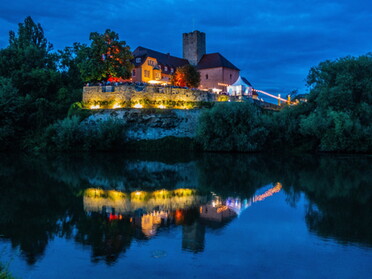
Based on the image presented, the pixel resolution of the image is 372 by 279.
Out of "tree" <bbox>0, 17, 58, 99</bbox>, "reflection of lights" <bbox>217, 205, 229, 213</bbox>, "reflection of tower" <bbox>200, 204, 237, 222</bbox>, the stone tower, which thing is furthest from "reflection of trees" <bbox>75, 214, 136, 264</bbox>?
the stone tower

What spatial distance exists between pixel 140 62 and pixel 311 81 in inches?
962

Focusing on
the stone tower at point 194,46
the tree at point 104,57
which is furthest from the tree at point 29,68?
the stone tower at point 194,46

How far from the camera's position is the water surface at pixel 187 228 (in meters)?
7.29

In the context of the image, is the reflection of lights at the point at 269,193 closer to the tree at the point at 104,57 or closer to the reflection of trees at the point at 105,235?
the reflection of trees at the point at 105,235

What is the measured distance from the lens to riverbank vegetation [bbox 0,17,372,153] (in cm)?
3631

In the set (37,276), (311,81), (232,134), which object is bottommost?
(37,276)

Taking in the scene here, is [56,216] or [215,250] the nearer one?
[215,250]

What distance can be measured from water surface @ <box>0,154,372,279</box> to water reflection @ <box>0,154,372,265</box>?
38 mm

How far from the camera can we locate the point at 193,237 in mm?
9172

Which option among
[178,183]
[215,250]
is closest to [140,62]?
[178,183]

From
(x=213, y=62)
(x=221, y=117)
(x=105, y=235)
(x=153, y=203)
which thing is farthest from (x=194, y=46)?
(x=105, y=235)

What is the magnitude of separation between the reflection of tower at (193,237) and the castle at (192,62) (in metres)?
42.0

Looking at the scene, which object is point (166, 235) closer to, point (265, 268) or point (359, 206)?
point (265, 268)

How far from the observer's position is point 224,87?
6066 cm
